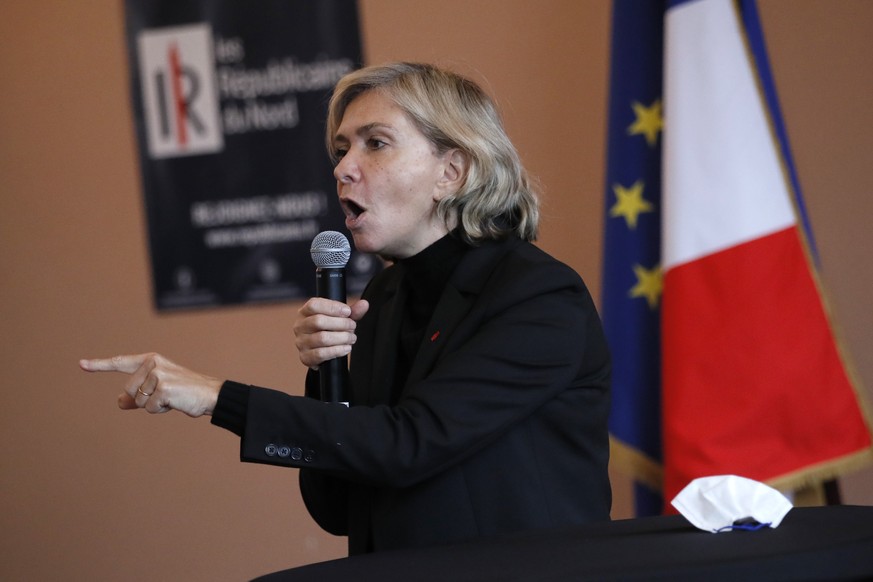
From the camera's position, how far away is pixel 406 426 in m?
1.50

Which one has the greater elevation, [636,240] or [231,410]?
[636,240]

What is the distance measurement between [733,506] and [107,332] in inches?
121

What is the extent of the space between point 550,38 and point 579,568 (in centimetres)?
258

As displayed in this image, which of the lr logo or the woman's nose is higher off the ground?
the lr logo

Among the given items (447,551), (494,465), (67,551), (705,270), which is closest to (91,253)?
(67,551)

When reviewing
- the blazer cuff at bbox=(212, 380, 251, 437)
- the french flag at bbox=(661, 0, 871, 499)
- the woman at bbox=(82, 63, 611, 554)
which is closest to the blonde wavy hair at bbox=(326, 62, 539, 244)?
the woman at bbox=(82, 63, 611, 554)

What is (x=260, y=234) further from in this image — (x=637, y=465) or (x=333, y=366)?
(x=333, y=366)

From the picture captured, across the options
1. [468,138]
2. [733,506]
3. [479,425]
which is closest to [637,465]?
[468,138]

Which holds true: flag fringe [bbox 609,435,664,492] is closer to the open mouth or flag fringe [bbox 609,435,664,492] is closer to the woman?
the woman

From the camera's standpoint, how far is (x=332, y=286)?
1.66 metres

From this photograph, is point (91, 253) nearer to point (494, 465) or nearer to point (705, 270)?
point (705, 270)

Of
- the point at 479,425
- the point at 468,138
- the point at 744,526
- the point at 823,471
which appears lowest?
the point at 823,471

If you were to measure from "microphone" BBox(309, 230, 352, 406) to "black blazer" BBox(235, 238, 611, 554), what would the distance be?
0.30 ft

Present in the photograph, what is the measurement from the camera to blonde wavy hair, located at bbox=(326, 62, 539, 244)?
6.21ft
